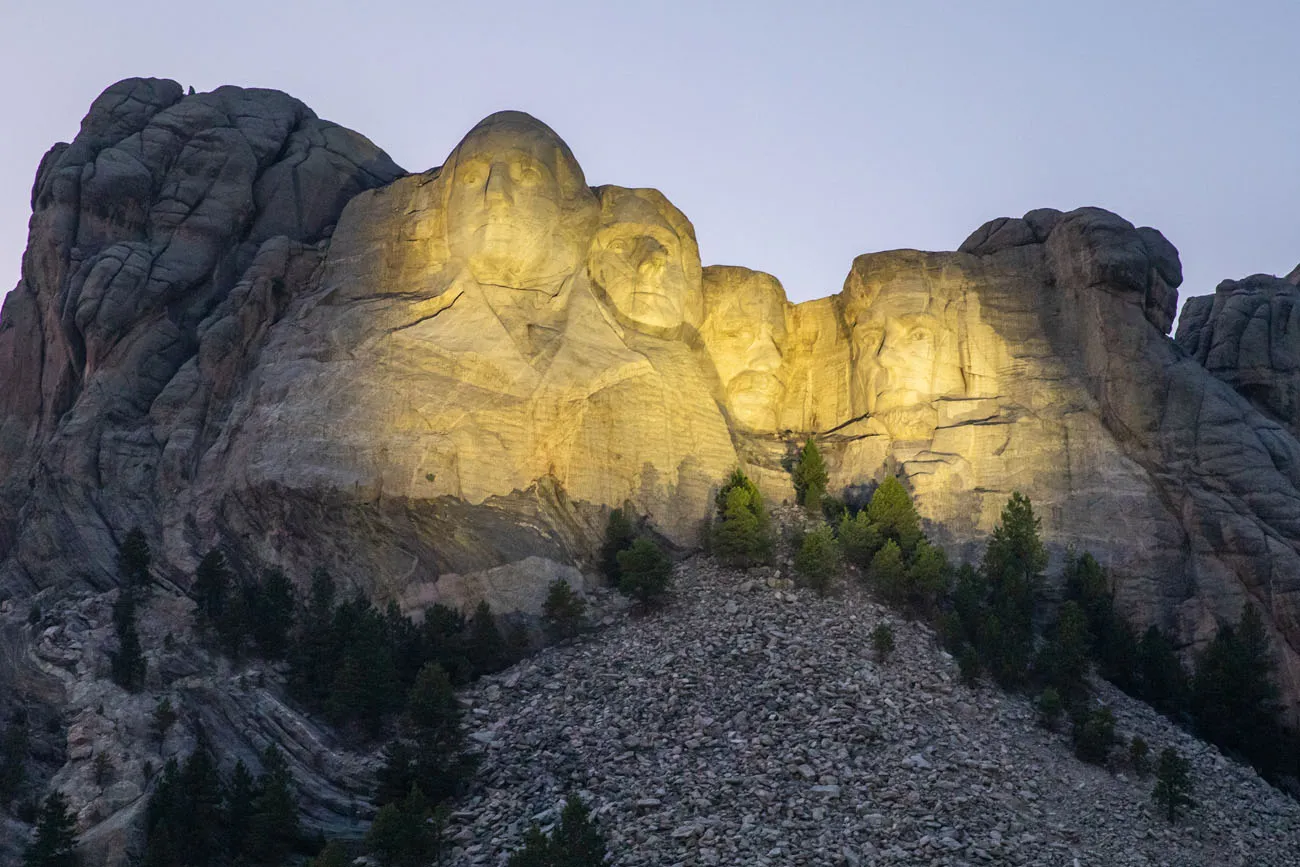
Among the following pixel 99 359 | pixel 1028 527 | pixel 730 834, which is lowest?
pixel 730 834

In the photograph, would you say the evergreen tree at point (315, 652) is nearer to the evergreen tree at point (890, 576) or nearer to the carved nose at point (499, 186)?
the carved nose at point (499, 186)

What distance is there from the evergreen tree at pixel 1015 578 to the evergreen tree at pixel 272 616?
1841cm

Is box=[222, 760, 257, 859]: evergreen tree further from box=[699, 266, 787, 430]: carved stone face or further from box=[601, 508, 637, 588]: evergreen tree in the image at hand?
box=[699, 266, 787, 430]: carved stone face

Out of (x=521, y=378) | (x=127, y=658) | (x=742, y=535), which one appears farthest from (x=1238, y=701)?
(x=127, y=658)

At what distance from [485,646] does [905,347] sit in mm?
18864

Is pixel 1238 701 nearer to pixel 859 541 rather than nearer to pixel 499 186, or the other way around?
pixel 859 541

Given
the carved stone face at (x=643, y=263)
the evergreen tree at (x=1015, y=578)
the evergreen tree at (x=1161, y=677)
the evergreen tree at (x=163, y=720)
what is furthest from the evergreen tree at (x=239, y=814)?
the evergreen tree at (x=1161, y=677)

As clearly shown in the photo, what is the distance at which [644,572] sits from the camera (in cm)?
5581

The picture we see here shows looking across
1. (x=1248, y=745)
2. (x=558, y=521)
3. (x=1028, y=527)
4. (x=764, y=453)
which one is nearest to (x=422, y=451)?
(x=558, y=521)

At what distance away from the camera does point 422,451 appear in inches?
2250

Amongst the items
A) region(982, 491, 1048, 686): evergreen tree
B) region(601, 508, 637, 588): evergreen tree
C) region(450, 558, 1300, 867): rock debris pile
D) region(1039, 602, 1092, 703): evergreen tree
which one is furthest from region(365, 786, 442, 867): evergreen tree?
region(1039, 602, 1092, 703): evergreen tree

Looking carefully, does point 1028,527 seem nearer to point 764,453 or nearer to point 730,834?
point 764,453

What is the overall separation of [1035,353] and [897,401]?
177 inches

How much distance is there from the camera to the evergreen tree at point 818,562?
2227 inches
